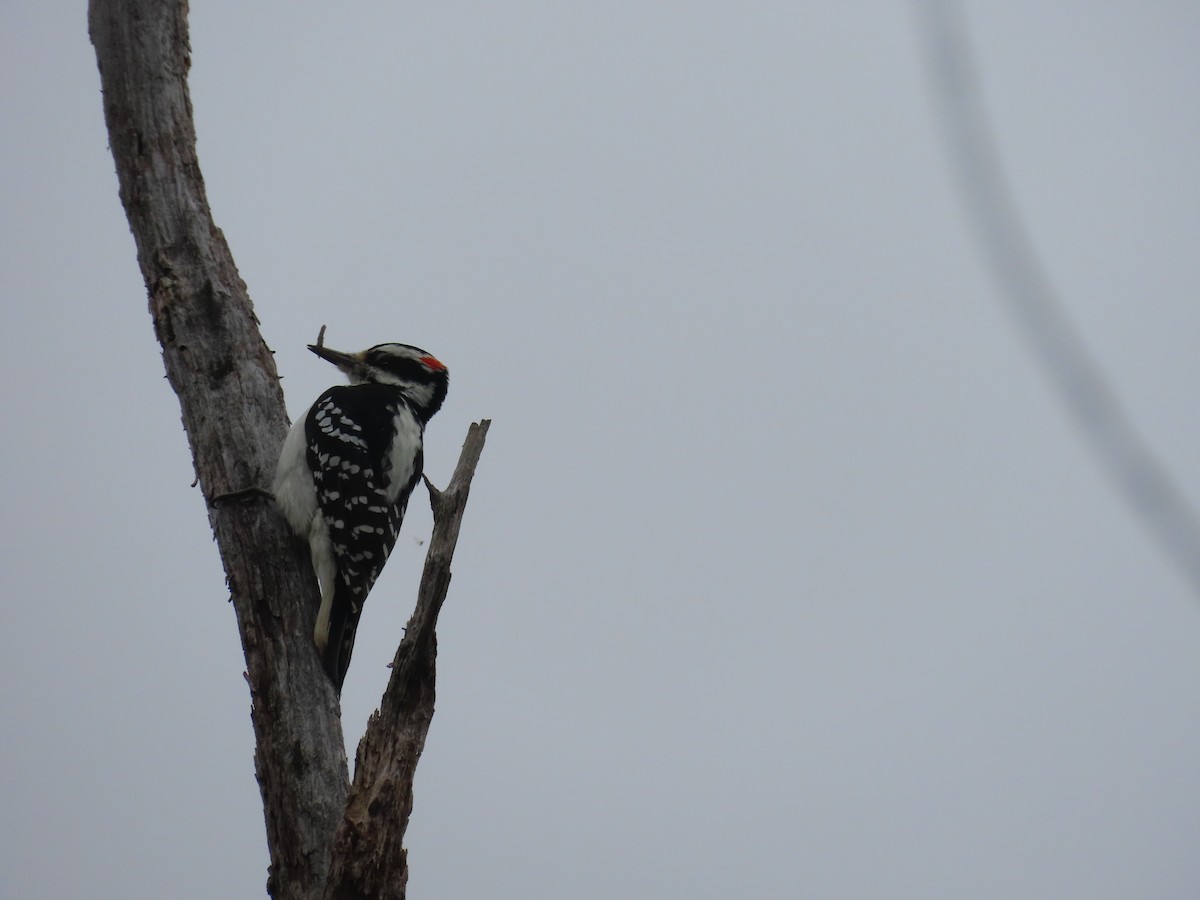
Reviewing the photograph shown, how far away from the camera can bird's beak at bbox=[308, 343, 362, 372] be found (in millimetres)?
4524

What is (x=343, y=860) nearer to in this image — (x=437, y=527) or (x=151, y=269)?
(x=437, y=527)

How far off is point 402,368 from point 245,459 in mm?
1240

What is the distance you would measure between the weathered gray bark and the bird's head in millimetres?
963

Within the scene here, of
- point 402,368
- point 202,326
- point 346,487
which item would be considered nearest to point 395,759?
point 346,487

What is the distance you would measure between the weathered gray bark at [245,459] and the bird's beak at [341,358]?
2.87 ft

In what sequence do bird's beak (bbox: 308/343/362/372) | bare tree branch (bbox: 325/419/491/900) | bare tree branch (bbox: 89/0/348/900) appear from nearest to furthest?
1. bare tree branch (bbox: 325/419/491/900)
2. bare tree branch (bbox: 89/0/348/900)
3. bird's beak (bbox: 308/343/362/372)

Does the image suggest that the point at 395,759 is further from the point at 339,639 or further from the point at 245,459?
the point at 245,459

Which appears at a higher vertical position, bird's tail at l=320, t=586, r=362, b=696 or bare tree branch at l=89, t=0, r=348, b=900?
bare tree branch at l=89, t=0, r=348, b=900

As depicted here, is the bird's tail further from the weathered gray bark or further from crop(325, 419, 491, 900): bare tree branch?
crop(325, 419, 491, 900): bare tree branch

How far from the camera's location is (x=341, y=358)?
460 centimetres

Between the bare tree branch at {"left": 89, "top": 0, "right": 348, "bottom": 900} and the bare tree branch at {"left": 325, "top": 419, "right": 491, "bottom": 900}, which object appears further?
the bare tree branch at {"left": 89, "top": 0, "right": 348, "bottom": 900}

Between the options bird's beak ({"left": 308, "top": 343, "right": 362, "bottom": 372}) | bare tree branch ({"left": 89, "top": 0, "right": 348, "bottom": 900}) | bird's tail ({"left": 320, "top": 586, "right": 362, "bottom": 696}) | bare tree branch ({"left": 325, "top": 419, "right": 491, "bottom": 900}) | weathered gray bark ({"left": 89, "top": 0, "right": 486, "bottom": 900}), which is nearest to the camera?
bare tree branch ({"left": 325, "top": 419, "right": 491, "bottom": 900})

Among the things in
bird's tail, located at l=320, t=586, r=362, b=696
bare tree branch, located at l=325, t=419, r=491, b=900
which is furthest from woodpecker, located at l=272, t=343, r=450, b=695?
bare tree branch, located at l=325, t=419, r=491, b=900

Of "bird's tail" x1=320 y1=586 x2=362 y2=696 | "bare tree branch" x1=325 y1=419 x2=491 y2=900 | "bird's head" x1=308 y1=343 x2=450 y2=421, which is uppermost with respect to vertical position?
"bird's head" x1=308 y1=343 x2=450 y2=421
